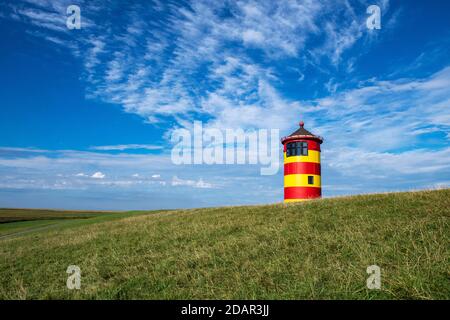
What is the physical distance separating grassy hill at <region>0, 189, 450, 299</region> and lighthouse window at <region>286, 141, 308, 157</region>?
11.8 metres

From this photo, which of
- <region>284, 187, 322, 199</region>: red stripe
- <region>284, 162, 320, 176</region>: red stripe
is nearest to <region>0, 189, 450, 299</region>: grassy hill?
<region>284, 187, 322, 199</region>: red stripe

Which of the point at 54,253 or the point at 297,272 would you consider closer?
the point at 297,272

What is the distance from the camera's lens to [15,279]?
30.3 feet

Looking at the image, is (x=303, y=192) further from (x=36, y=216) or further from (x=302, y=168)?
(x=36, y=216)

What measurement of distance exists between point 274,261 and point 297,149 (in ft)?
61.1

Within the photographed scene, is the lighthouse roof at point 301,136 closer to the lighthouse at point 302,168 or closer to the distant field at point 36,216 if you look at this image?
the lighthouse at point 302,168

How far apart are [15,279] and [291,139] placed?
68.6 feet

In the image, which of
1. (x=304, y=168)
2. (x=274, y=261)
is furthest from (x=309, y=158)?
(x=274, y=261)

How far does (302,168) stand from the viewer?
2489 cm

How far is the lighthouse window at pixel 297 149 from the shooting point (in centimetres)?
2520

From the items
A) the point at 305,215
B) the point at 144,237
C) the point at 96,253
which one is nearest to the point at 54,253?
the point at 96,253

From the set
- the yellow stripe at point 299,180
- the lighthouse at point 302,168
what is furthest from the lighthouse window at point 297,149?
the yellow stripe at point 299,180

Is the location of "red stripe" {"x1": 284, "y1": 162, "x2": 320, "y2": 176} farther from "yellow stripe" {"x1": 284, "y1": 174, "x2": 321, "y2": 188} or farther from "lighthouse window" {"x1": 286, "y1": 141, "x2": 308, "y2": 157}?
"lighthouse window" {"x1": 286, "y1": 141, "x2": 308, "y2": 157}
